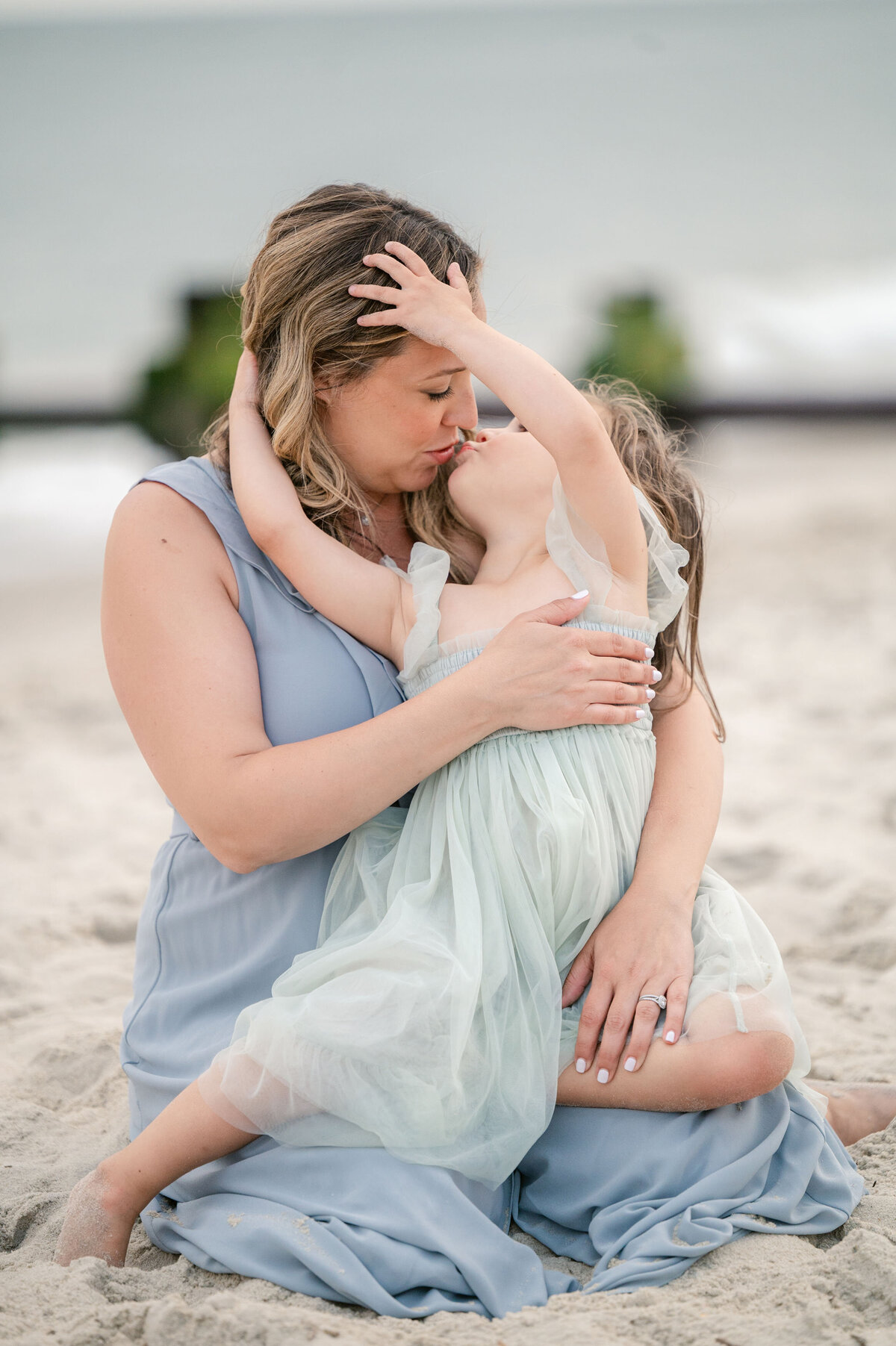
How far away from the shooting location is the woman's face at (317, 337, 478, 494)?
5.92 ft

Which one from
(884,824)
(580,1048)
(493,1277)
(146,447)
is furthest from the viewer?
(146,447)

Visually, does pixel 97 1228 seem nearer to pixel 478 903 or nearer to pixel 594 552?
pixel 478 903

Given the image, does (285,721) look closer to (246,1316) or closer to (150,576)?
(150,576)

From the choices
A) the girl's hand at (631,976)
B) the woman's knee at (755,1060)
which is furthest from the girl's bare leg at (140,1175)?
the woman's knee at (755,1060)

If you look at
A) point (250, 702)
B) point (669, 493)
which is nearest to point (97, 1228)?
point (250, 702)

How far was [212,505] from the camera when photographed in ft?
5.85

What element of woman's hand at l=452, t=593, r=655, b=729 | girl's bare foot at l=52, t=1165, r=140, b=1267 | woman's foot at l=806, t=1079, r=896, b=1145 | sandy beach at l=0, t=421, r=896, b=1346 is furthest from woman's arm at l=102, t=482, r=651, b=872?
woman's foot at l=806, t=1079, r=896, b=1145

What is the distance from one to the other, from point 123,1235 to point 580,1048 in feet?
2.18

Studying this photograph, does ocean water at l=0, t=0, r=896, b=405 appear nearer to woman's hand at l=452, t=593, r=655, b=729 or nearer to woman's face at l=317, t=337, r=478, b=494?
woman's face at l=317, t=337, r=478, b=494

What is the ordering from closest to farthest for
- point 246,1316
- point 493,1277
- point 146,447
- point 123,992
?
point 246,1316
point 493,1277
point 123,992
point 146,447

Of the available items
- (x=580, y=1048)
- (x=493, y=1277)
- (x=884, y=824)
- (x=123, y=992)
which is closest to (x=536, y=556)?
(x=580, y=1048)

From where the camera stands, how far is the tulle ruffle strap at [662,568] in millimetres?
1848

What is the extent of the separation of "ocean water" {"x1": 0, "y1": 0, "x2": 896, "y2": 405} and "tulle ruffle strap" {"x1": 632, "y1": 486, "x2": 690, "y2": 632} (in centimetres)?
768

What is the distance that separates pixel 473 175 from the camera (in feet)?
32.0
